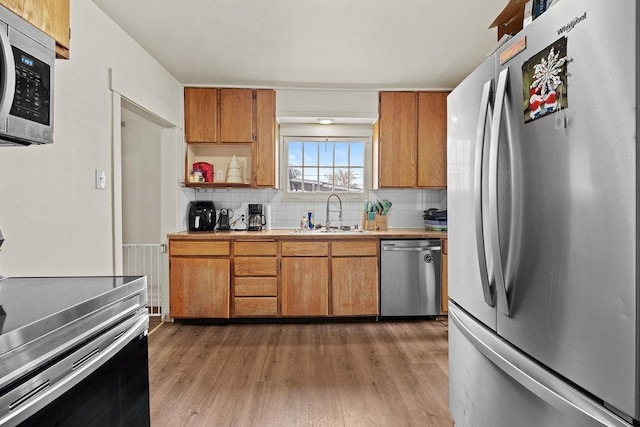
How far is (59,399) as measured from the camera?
75 centimetres

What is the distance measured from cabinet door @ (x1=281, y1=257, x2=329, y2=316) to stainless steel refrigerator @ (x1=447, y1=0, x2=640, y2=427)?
210 centimetres

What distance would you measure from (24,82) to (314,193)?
3131mm

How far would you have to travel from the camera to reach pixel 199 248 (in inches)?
131

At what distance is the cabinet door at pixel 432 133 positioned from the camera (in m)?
3.69

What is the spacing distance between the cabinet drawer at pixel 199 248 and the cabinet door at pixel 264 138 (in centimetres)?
77

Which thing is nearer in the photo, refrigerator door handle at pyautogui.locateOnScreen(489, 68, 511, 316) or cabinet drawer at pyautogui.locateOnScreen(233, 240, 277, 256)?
refrigerator door handle at pyautogui.locateOnScreen(489, 68, 511, 316)

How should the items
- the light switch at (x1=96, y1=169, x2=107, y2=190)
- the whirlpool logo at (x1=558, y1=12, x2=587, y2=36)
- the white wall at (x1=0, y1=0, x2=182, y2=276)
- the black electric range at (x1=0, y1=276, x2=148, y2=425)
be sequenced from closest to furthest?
1. the black electric range at (x1=0, y1=276, x2=148, y2=425)
2. the whirlpool logo at (x1=558, y1=12, x2=587, y2=36)
3. the white wall at (x1=0, y1=0, x2=182, y2=276)
4. the light switch at (x1=96, y1=169, x2=107, y2=190)

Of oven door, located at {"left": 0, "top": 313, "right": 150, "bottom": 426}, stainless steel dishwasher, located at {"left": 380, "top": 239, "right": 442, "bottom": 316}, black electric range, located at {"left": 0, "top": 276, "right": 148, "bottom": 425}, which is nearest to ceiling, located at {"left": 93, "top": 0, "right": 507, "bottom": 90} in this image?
stainless steel dishwasher, located at {"left": 380, "top": 239, "right": 442, "bottom": 316}

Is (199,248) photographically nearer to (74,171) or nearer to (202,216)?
(202,216)

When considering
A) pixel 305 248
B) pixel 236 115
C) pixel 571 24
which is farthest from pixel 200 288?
pixel 571 24

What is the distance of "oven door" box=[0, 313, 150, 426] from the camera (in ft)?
2.21

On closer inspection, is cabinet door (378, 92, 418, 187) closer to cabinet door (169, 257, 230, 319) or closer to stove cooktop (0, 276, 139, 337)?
cabinet door (169, 257, 230, 319)

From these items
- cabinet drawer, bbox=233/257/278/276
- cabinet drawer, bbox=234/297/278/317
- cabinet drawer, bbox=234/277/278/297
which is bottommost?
cabinet drawer, bbox=234/297/278/317

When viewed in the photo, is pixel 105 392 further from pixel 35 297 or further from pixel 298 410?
pixel 298 410
